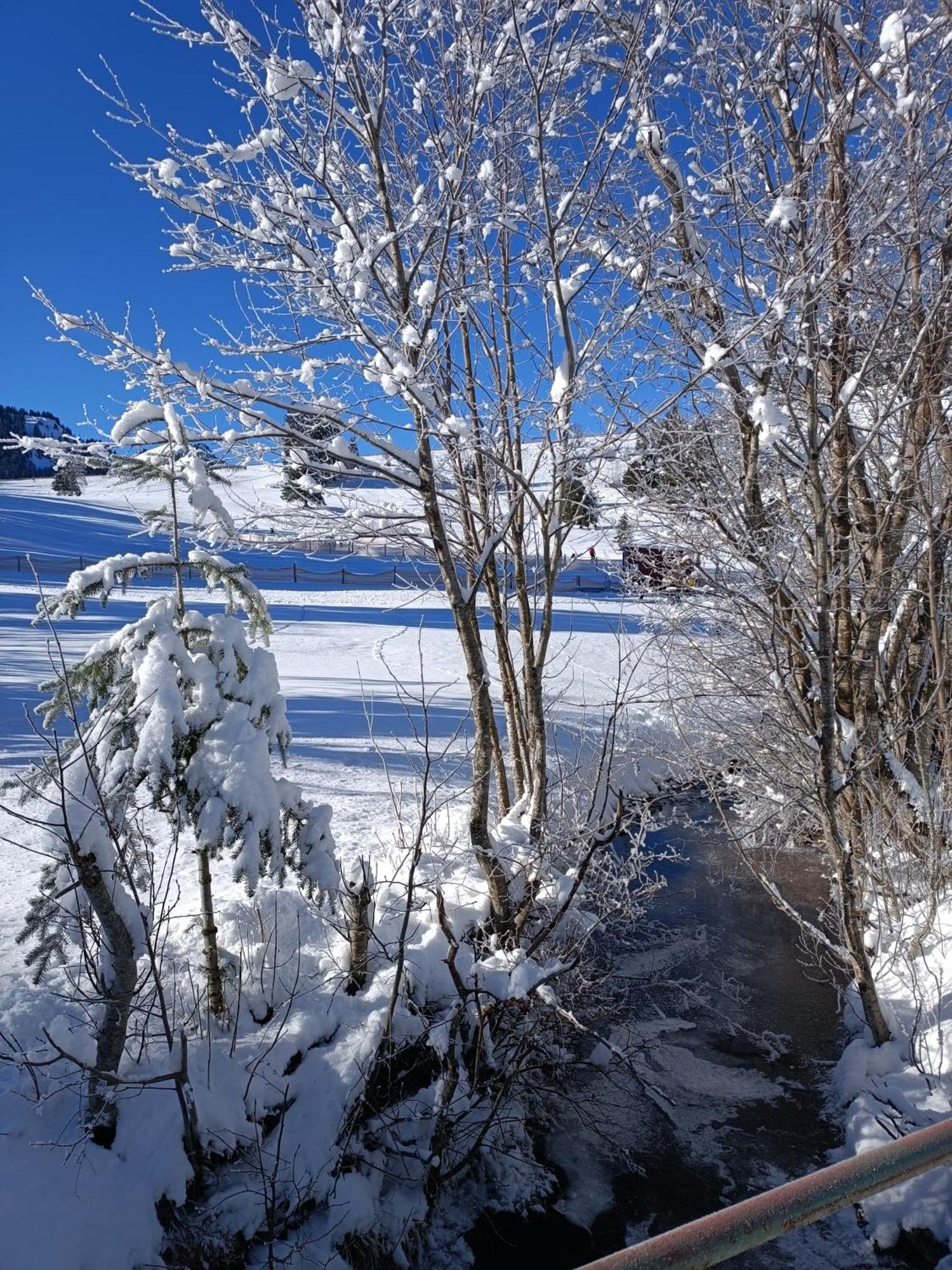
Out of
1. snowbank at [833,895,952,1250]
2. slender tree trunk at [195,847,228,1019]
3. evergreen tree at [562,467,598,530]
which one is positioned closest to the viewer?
slender tree trunk at [195,847,228,1019]

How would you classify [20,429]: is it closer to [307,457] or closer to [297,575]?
[297,575]

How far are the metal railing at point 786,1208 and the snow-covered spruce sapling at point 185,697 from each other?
10.1 ft

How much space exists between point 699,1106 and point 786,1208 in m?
5.33

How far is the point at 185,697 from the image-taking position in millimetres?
4320

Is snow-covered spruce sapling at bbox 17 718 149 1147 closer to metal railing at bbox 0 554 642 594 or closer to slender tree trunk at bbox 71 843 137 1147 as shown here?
slender tree trunk at bbox 71 843 137 1147

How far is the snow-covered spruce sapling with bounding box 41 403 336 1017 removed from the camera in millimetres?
3906

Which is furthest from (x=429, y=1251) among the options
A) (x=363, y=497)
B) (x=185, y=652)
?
(x=363, y=497)

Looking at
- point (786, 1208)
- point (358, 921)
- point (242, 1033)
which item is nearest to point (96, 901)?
point (242, 1033)

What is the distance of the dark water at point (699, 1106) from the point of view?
4832mm

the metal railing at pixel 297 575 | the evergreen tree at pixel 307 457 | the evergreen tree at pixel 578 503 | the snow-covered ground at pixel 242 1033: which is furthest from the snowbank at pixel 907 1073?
the metal railing at pixel 297 575

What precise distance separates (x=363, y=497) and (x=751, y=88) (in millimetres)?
4340

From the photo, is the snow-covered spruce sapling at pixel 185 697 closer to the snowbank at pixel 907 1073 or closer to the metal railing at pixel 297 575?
the snowbank at pixel 907 1073

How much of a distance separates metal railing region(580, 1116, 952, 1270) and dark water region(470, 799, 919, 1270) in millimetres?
4208

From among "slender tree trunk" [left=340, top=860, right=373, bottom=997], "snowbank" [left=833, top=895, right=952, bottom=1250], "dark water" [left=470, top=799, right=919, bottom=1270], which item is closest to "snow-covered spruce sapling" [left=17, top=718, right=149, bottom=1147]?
"slender tree trunk" [left=340, top=860, right=373, bottom=997]
